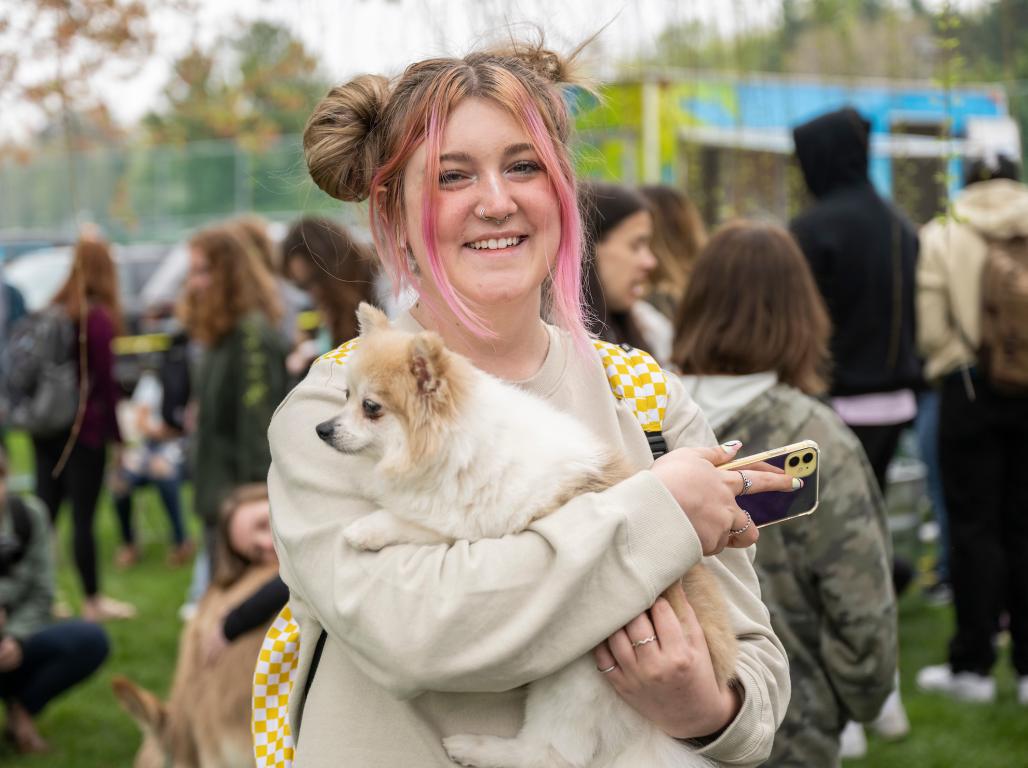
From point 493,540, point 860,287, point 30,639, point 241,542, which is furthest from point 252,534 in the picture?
point 860,287

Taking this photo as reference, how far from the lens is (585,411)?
1918mm

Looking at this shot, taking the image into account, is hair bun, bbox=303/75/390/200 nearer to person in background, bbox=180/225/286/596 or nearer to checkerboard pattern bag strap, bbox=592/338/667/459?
→ checkerboard pattern bag strap, bbox=592/338/667/459

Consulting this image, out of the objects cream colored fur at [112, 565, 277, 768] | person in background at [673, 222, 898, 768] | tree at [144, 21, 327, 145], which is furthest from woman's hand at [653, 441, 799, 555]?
cream colored fur at [112, 565, 277, 768]

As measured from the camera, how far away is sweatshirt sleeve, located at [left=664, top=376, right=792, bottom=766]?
1.67 meters

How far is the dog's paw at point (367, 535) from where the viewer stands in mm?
1546

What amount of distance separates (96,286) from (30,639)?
99.2 inches

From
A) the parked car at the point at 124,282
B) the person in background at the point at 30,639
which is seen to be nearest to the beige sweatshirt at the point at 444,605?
the person in background at the point at 30,639

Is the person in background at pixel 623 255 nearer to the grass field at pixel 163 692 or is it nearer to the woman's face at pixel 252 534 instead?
the woman's face at pixel 252 534

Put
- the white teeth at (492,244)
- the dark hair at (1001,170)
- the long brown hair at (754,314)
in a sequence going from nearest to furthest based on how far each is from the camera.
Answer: the white teeth at (492,244) → the long brown hair at (754,314) → the dark hair at (1001,170)

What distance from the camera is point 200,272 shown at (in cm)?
587

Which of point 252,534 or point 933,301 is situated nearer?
point 252,534

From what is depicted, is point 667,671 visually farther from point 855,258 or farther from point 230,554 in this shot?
point 855,258

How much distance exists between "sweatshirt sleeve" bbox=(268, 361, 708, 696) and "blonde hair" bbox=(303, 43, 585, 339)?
0.47 meters

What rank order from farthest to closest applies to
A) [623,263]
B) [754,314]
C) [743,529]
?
[623,263]
[754,314]
[743,529]
